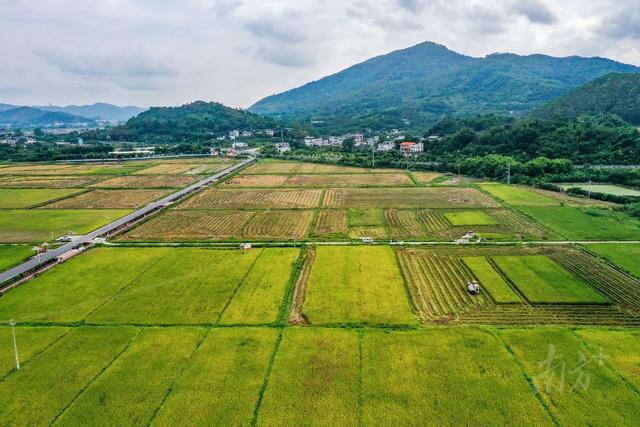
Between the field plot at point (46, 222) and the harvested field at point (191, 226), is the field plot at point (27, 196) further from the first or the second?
the harvested field at point (191, 226)

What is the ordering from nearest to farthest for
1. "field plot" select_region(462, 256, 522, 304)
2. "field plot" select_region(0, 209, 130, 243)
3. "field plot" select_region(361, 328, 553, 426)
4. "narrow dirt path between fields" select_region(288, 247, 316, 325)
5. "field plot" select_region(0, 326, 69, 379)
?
1. "field plot" select_region(361, 328, 553, 426)
2. "field plot" select_region(0, 326, 69, 379)
3. "narrow dirt path between fields" select_region(288, 247, 316, 325)
4. "field plot" select_region(462, 256, 522, 304)
5. "field plot" select_region(0, 209, 130, 243)

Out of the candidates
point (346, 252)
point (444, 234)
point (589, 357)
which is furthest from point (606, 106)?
point (589, 357)

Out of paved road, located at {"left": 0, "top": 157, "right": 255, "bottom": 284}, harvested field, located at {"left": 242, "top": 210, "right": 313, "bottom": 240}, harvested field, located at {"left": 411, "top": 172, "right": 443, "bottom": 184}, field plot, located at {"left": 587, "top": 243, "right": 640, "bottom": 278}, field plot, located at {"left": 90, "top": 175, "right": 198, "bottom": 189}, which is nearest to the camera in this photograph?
field plot, located at {"left": 587, "top": 243, "right": 640, "bottom": 278}

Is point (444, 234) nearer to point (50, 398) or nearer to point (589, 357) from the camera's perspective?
point (589, 357)

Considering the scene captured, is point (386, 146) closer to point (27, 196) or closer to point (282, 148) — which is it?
point (282, 148)

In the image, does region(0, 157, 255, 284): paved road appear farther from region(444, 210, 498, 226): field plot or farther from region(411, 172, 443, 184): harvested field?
region(411, 172, 443, 184): harvested field

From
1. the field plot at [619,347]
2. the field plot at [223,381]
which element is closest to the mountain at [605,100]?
the field plot at [619,347]

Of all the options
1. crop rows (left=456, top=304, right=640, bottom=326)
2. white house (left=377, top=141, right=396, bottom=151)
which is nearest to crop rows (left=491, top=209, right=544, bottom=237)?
crop rows (left=456, top=304, right=640, bottom=326)
